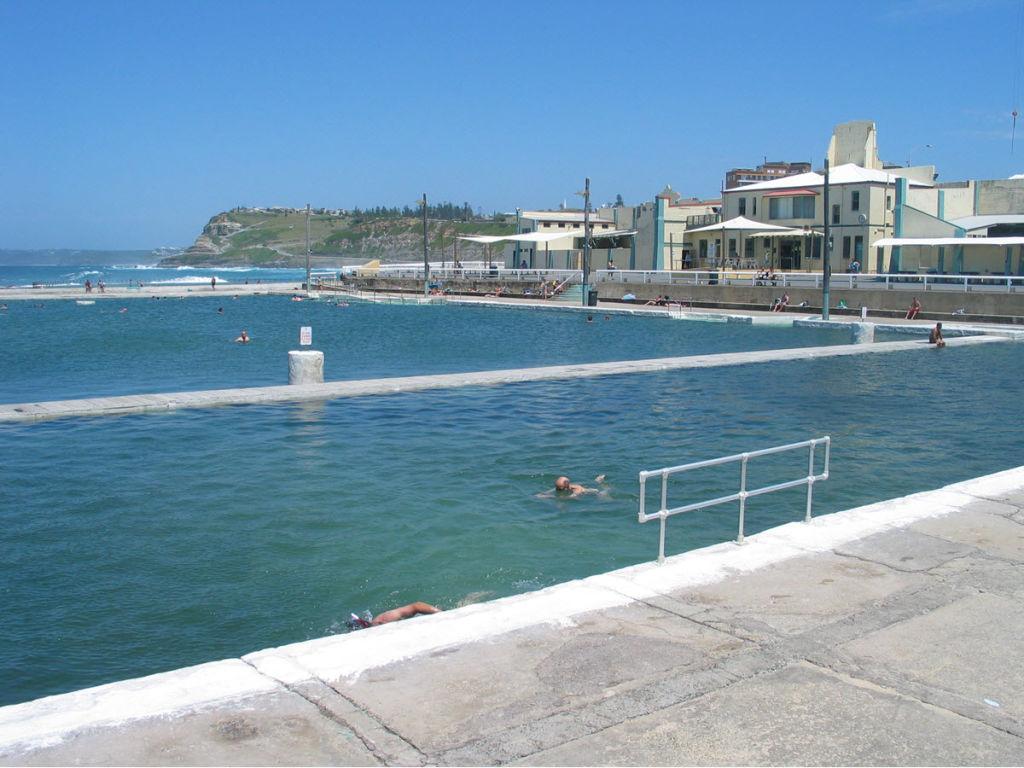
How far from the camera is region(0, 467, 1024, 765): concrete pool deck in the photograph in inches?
189

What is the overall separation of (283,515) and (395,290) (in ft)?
194

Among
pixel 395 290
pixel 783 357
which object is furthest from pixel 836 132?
pixel 783 357

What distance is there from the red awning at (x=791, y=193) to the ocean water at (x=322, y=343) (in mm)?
17133

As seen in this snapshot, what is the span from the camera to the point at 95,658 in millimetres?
8297

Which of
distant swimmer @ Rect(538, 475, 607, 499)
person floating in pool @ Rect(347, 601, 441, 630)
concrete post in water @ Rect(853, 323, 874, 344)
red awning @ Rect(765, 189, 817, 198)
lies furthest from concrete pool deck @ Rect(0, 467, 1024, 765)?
red awning @ Rect(765, 189, 817, 198)

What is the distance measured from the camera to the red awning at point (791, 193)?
2206 inches

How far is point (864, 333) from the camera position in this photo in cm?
3144

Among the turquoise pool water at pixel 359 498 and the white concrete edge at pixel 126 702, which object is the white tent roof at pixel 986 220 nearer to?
the turquoise pool water at pixel 359 498

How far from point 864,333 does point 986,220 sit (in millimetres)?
26111

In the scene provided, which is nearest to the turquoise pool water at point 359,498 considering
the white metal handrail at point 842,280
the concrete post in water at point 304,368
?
the concrete post in water at point 304,368

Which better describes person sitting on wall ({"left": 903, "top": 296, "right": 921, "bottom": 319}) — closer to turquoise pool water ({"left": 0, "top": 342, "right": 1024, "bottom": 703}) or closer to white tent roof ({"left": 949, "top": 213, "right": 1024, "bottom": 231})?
white tent roof ({"left": 949, "top": 213, "right": 1024, "bottom": 231})

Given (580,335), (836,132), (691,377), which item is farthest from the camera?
(836,132)

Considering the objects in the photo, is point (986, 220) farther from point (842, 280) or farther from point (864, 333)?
point (864, 333)

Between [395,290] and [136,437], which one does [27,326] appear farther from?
[136,437]
